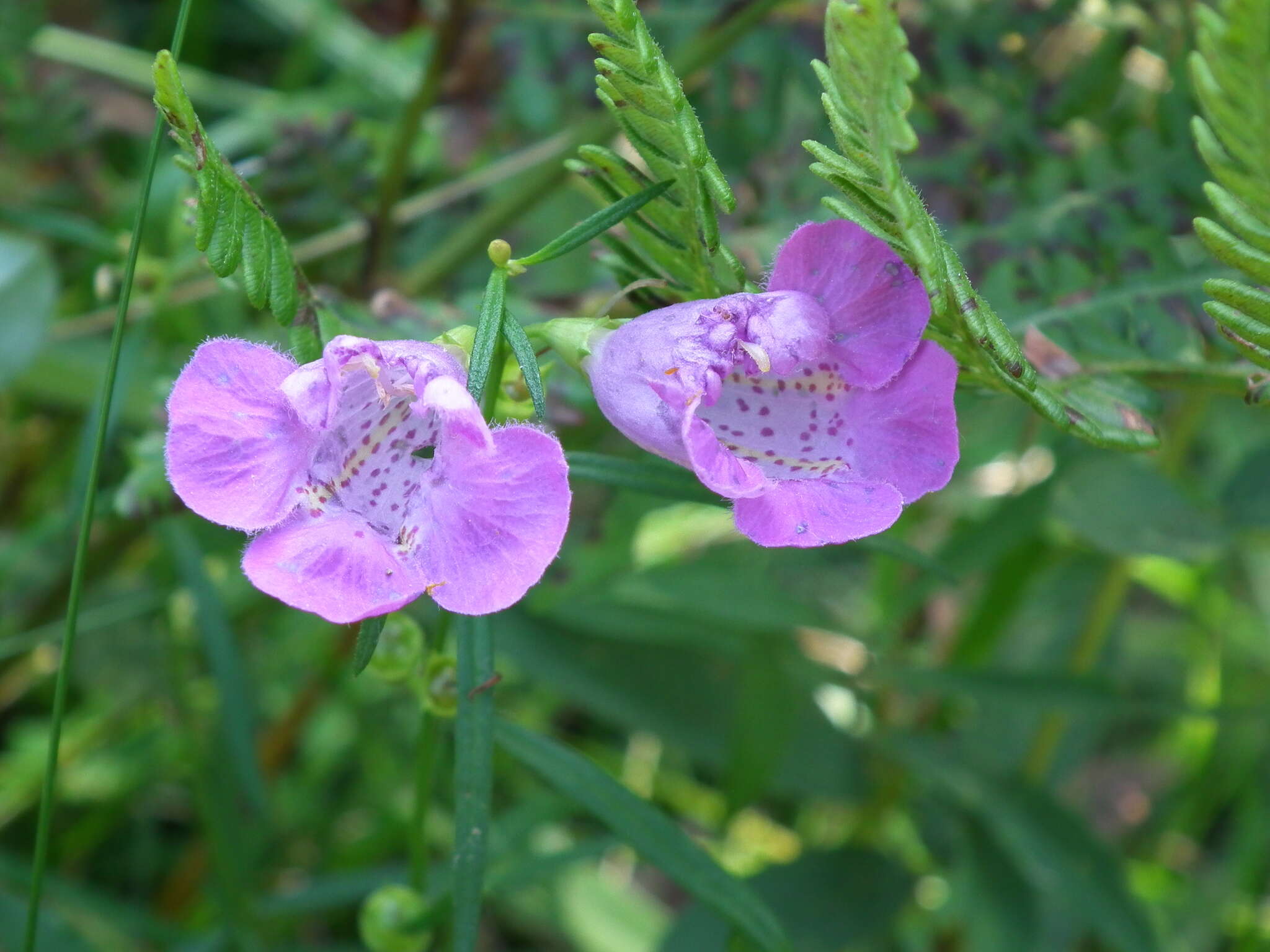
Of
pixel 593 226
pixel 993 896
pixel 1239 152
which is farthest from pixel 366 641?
pixel 993 896

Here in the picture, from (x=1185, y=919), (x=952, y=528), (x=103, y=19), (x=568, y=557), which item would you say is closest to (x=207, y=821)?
(x=568, y=557)

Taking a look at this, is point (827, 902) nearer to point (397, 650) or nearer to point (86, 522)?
point (397, 650)

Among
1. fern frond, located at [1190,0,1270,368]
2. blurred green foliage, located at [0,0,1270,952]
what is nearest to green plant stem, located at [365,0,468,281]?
blurred green foliage, located at [0,0,1270,952]

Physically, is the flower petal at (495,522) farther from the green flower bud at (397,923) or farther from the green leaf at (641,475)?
the green flower bud at (397,923)

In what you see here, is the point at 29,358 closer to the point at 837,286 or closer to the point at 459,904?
the point at 459,904

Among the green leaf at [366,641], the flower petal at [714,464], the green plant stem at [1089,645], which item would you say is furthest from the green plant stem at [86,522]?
the green plant stem at [1089,645]

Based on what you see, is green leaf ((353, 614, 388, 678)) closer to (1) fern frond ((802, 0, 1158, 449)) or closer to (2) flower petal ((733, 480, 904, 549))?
(2) flower petal ((733, 480, 904, 549))
